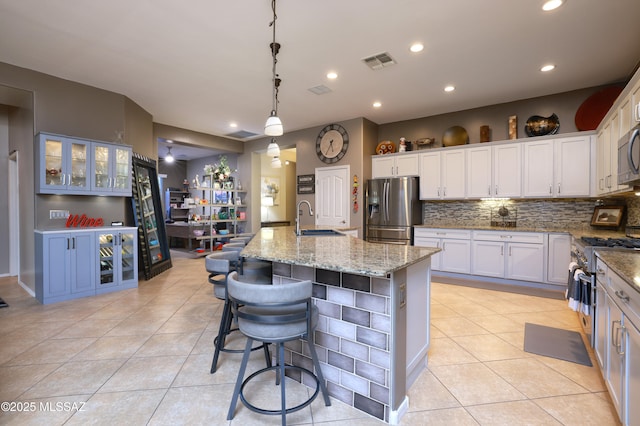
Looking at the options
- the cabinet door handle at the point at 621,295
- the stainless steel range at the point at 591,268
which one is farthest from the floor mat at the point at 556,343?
the cabinet door handle at the point at 621,295

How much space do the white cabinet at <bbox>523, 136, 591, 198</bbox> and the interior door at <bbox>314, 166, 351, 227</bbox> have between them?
297cm

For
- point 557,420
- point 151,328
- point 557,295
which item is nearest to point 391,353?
point 557,420

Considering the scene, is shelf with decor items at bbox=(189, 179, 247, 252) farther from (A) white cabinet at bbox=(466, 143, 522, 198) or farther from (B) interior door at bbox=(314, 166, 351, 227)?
(A) white cabinet at bbox=(466, 143, 522, 198)

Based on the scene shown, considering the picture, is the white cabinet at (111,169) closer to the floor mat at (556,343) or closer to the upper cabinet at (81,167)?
the upper cabinet at (81,167)

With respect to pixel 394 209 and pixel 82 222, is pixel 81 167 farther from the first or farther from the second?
pixel 394 209

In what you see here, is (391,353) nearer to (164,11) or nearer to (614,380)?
(614,380)

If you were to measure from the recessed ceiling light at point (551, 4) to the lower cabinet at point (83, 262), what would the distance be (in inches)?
215

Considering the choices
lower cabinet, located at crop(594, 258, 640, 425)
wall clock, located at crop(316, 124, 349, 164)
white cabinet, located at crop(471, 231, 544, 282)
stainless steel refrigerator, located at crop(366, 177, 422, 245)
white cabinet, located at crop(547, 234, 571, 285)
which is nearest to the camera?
lower cabinet, located at crop(594, 258, 640, 425)

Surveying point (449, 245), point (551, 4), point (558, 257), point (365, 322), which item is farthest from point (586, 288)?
point (449, 245)

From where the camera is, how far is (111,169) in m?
4.27

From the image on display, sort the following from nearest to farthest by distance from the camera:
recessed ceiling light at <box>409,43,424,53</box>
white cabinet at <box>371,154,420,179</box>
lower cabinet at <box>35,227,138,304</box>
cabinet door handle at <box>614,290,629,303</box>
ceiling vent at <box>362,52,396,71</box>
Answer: cabinet door handle at <box>614,290,629,303</box> < recessed ceiling light at <box>409,43,424,53</box> < ceiling vent at <box>362,52,396,71</box> < lower cabinet at <box>35,227,138,304</box> < white cabinet at <box>371,154,420,179</box>

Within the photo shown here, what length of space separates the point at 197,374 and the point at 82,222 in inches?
130

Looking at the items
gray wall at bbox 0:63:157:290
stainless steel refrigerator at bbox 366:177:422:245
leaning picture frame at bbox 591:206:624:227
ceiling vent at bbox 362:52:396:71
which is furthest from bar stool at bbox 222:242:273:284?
leaning picture frame at bbox 591:206:624:227

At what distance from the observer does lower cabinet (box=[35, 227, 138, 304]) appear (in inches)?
143
